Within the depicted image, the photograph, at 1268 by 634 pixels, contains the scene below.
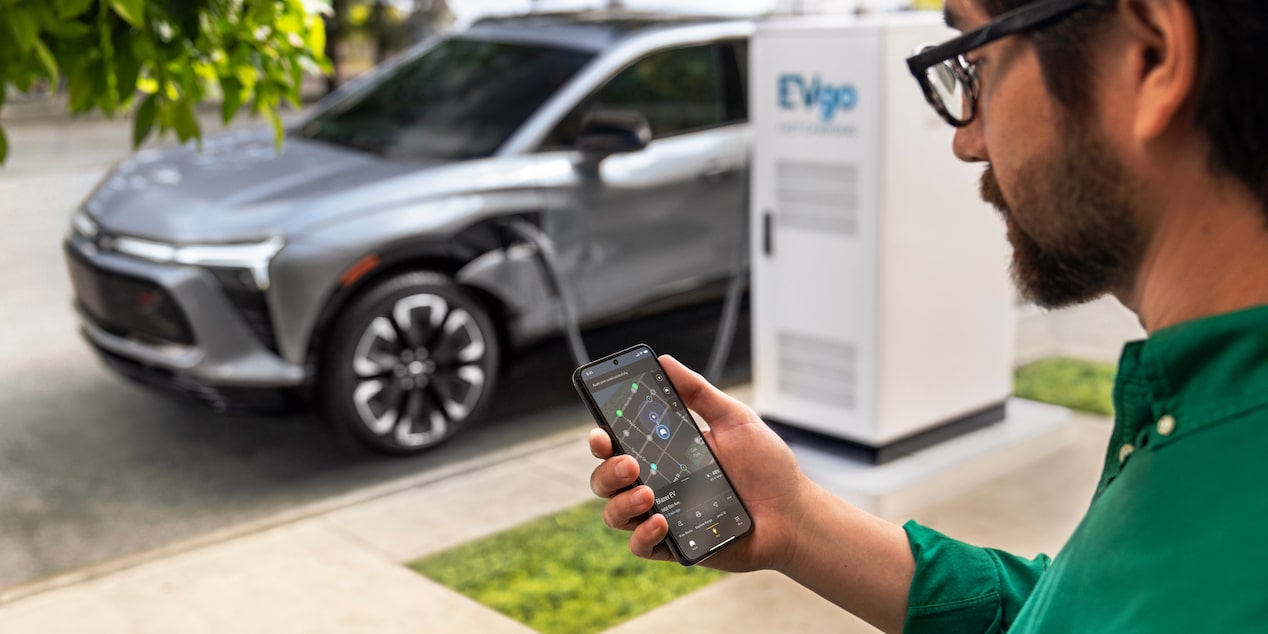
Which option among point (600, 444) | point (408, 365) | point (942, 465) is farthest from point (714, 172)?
point (600, 444)

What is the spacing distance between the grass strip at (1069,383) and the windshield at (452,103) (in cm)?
278

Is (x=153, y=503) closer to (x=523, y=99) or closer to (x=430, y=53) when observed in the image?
(x=523, y=99)

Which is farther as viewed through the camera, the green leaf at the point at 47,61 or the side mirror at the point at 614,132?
the side mirror at the point at 614,132

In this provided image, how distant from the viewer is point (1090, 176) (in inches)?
43.0

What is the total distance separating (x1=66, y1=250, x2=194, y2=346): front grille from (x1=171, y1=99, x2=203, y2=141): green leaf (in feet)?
7.36

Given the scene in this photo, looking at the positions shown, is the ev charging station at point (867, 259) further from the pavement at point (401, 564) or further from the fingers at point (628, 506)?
the fingers at point (628, 506)

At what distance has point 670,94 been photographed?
21.0 feet

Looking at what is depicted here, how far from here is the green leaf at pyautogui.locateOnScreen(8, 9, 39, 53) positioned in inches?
101

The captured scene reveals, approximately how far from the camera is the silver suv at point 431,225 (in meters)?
5.20

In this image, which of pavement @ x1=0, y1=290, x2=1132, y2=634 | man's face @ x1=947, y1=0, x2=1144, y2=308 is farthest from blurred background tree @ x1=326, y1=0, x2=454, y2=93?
man's face @ x1=947, y1=0, x2=1144, y2=308

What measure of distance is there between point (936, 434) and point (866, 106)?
4.56 feet

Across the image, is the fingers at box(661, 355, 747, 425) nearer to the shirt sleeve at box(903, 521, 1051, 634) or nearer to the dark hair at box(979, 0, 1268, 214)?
the shirt sleeve at box(903, 521, 1051, 634)

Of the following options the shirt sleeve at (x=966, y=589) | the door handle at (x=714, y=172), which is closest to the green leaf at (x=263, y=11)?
the shirt sleeve at (x=966, y=589)

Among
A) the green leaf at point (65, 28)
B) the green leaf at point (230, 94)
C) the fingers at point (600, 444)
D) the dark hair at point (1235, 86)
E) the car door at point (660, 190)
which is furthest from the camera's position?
the car door at point (660, 190)
